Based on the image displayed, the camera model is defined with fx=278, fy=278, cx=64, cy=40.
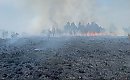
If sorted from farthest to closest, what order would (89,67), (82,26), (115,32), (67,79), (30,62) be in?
(115,32), (82,26), (30,62), (89,67), (67,79)

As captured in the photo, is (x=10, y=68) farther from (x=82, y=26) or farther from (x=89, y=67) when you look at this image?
(x=82, y=26)

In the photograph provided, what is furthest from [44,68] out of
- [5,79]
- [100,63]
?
[100,63]

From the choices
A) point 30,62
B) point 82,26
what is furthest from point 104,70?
point 82,26

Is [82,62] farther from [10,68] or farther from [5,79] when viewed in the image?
[5,79]

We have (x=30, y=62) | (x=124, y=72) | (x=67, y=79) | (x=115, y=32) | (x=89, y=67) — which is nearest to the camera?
(x=67, y=79)

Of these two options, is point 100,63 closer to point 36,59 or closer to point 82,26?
point 36,59

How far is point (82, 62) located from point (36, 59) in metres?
7.72

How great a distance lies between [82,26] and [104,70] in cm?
12750

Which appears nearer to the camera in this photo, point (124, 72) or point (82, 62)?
point (124, 72)

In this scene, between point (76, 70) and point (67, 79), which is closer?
point (67, 79)

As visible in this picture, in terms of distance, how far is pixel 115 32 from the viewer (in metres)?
185

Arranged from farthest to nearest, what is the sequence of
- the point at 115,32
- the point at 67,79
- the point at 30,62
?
the point at 115,32
the point at 30,62
the point at 67,79

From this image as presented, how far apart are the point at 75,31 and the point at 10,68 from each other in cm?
12959

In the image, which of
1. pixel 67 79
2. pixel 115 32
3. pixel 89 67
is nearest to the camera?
pixel 67 79
